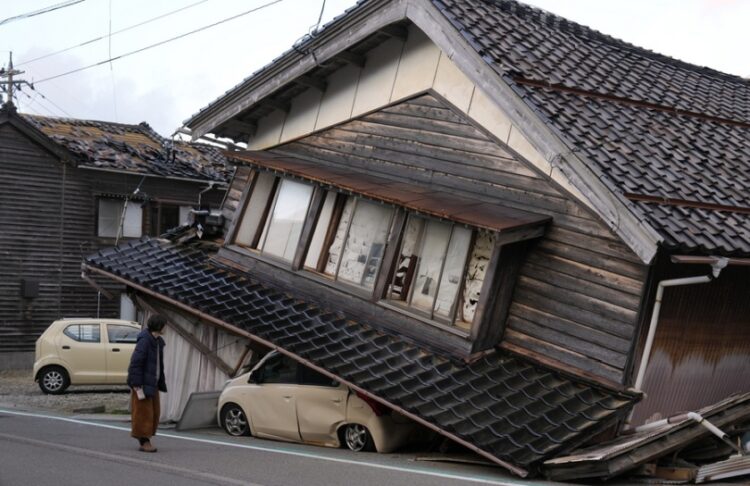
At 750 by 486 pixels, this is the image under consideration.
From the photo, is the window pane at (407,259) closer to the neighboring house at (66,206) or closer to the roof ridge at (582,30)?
the roof ridge at (582,30)

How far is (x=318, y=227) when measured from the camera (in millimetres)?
15859

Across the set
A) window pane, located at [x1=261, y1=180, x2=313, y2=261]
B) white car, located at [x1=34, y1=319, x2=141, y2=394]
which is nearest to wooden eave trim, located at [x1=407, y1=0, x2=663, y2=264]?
window pane, located at [x1=261, y1=180, x2=313, y2=261]

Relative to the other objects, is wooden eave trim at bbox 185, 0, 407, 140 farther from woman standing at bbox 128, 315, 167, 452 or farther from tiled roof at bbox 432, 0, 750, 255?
woman standing at bbox 128, 315, 167, 452

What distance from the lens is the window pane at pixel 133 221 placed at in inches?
1339

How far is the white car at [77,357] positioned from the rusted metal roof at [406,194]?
398 inches

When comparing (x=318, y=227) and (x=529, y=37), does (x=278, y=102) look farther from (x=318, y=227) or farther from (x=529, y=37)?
(x=529, y=37)

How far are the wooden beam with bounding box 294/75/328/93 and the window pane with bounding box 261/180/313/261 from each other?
5.56ft

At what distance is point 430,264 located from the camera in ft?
45.7

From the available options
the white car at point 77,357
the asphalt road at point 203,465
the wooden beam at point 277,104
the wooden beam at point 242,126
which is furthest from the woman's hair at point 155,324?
the white car at point 77,357

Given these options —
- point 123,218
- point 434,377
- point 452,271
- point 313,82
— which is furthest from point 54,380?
point 434,377

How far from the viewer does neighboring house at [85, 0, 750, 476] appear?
1180cm

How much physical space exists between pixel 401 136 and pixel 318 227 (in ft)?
6.72

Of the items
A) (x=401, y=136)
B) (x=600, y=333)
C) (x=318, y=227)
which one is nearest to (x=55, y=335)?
(x=318, y=227)

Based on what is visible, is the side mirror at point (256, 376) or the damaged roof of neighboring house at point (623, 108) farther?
the side mirror at point (256, 376)
